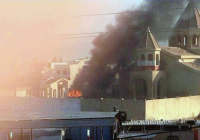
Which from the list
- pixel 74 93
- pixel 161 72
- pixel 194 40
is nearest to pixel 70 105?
pixel 161 72

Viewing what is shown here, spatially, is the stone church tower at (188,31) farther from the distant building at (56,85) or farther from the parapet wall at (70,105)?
the parapet wall at (70,105)

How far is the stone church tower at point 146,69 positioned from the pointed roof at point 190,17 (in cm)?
550

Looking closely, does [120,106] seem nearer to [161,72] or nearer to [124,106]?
[124,106]

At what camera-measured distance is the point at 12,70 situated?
55500mm

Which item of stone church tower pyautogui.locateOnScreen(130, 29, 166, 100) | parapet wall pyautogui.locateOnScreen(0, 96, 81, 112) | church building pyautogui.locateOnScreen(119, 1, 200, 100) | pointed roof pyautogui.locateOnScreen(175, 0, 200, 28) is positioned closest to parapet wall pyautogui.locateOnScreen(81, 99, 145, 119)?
parapet wall pyautogui.locateOnScreen(0, 96, 81, 112)

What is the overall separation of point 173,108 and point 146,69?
9.01m

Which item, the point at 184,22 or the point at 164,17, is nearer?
the point at 184,22

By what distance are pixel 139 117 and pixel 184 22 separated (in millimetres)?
18990

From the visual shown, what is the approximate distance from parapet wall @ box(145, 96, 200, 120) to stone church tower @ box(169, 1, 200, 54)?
32.0 ft

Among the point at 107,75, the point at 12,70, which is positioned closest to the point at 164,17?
the point at 107,75

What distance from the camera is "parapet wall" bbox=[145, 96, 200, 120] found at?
44.5 metres

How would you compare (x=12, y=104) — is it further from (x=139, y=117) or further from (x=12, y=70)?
(x=139, y=117)

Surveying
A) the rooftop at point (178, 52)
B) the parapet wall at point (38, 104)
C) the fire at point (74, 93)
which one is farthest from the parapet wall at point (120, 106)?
the fire at point (74, 93)

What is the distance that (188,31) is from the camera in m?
59.8
